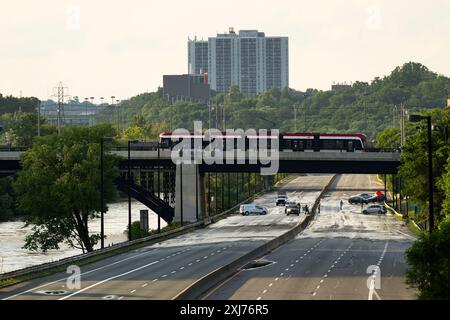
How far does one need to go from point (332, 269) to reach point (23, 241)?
65.2 m

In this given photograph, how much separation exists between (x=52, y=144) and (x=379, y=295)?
248 feet

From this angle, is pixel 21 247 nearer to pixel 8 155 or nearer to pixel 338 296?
pixel 8 155

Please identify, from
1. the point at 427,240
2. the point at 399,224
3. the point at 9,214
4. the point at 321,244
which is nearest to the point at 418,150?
the point at 321,244

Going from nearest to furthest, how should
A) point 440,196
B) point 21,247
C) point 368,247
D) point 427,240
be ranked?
point 427,240 < point 368,247 < point 440,196 < point 21,247

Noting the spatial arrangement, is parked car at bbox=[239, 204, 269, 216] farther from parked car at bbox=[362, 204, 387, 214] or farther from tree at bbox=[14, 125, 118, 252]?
tree at bbox=[14, 125, 118, 252]

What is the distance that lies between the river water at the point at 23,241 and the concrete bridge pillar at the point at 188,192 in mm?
7588

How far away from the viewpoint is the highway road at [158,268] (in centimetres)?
5756

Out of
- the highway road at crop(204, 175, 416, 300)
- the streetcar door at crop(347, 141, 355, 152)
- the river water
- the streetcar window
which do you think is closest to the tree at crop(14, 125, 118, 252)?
the river water

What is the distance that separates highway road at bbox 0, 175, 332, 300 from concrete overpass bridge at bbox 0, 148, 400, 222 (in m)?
9.65

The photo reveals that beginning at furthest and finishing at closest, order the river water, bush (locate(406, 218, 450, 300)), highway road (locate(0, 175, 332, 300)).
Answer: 1. the river water
2. highway road (locate(0, 175, 332, 300))
3. bush (locate(406, 218, 450, 300))

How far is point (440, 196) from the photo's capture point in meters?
99.7

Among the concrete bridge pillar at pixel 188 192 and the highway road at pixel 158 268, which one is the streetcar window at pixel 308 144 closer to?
the concrete bridge pillar at pixel 188 192

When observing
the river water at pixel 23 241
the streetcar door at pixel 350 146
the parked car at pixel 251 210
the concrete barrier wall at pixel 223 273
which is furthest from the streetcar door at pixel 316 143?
the concrete barrier wall at pixel 223 273

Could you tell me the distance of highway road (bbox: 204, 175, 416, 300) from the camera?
56.0 metres
